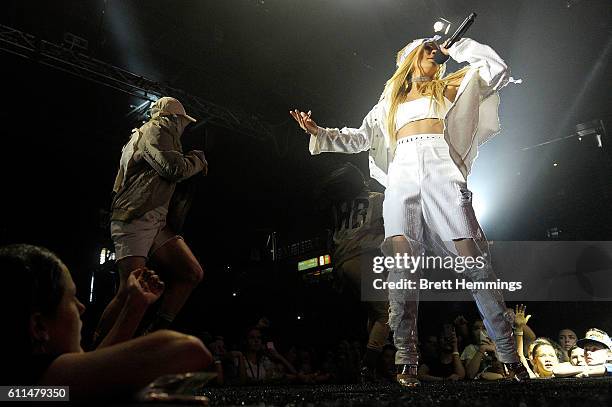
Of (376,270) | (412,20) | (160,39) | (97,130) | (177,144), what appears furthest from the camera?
(97,130)

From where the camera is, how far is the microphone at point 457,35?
284 cm

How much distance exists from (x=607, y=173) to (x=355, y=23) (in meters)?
5.58

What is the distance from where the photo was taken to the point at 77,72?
6.10m

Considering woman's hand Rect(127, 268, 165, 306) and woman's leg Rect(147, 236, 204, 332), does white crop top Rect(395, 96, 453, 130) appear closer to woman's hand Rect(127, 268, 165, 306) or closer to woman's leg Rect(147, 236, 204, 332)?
woman's leg Rect(147, 236, 204, 332)

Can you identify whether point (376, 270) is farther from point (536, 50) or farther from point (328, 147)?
point (536, 50)

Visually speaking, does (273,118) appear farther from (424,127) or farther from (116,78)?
(424,127)

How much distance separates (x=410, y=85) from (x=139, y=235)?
78.3 inches

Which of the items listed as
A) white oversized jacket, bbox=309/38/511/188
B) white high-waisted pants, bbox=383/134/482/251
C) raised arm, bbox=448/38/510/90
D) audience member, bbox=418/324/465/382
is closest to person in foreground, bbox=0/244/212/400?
white high-waisted pants, bbox=383/134/482/251

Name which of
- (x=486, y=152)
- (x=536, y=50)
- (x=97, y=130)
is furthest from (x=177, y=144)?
(x=486, y=152)

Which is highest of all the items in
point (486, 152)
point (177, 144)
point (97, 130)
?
point (486, 152)

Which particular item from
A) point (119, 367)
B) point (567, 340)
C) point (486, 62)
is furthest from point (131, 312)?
point (567, 340)

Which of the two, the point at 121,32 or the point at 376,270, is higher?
the point at 121,32

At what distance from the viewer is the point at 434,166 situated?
2.81m

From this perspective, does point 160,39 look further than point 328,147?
Yes
